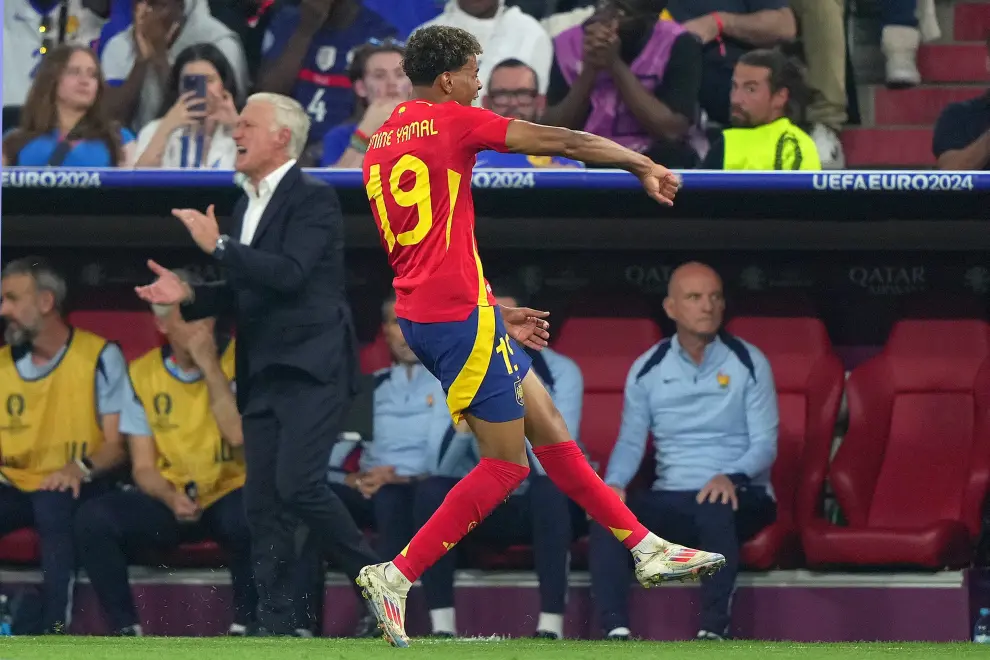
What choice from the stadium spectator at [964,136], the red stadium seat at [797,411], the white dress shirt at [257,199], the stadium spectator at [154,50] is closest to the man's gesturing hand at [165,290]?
the white dress shirt at [257,199]

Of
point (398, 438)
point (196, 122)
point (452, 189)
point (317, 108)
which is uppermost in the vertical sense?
point (317, 108)

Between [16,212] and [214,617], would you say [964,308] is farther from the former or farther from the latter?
[16,212]

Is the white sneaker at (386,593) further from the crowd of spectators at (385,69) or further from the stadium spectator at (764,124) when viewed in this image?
the stadium spectator at (764,124)

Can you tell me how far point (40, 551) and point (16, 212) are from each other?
145 centimetres

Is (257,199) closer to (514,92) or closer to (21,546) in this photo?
(514,92)

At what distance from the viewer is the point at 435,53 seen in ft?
14.9

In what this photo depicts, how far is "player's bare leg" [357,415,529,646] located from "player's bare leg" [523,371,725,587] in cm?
12

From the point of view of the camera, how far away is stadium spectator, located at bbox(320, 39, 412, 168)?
22.7 feet

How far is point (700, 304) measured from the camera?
269 inches

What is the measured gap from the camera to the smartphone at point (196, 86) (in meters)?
7.11

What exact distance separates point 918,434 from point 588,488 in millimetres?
2765

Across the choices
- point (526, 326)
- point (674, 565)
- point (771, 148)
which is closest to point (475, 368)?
point (526, 326)

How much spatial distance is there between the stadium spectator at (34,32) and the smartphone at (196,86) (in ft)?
1.79

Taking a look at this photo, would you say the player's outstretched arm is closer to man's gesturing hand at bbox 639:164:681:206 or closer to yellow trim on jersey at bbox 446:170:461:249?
man's gesturing hand at bbox 639:164:681:206
